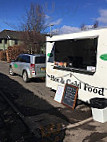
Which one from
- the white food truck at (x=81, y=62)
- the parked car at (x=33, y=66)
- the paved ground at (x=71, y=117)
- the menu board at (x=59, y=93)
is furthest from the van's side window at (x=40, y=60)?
the menu board at (x=59, y=93)

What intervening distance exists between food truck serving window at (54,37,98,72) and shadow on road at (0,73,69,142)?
6.01 feet

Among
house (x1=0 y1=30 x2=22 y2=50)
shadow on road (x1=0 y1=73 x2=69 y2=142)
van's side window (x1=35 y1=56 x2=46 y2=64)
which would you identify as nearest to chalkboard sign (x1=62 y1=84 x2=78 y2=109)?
shadow on road (x1=0 y1=73 x2=69 y2=142)

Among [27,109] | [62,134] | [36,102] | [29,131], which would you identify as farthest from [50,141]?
[36,102]

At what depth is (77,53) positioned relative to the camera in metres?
5.49

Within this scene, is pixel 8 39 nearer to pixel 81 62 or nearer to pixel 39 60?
pixel 39 60

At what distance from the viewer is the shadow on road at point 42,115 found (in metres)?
3.50

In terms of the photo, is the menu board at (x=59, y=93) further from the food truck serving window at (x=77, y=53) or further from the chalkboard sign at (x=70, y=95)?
the food truck serving window at (x=77, y=53)

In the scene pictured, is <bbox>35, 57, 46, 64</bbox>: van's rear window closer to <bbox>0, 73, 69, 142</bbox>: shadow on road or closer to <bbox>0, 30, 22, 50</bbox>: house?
<bbox>0, 73, 69, 142</bbox>: shadow on road

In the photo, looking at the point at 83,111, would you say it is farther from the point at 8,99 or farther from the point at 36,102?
the point at 8,99

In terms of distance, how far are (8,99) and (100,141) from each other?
4072 mm

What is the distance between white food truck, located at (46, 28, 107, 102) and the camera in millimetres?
4301

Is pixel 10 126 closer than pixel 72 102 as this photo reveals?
Yes

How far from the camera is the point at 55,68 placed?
632 cm

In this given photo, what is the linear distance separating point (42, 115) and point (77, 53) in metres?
2.68
